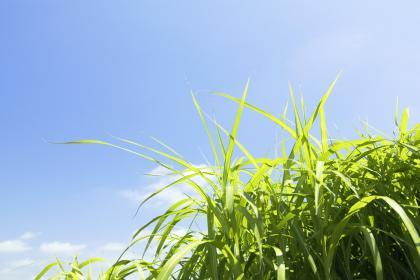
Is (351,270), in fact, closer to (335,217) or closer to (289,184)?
(335,217)

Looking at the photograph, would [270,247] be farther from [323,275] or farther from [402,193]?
[402,193]

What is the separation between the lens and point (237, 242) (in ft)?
4.29

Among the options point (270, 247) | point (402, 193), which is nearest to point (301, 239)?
point (270, 247)

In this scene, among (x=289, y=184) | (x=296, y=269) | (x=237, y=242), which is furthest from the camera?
(x=289, y=184)

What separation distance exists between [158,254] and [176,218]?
14 centimetres

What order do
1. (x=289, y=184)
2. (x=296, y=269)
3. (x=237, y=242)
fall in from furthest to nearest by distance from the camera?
(x=289, y=184), (x=296, y=269), (x=237, y=242)

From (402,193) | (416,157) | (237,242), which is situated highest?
(416,157)

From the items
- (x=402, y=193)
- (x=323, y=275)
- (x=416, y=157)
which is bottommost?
(x=323, y=275)

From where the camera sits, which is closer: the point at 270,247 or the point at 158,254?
the point at 270,247

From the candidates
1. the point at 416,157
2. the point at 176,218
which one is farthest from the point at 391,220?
the point at 176,218

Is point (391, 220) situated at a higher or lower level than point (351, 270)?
higher

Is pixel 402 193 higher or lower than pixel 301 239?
higher

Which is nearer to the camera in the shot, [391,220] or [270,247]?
[270,247]

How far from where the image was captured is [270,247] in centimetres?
138
